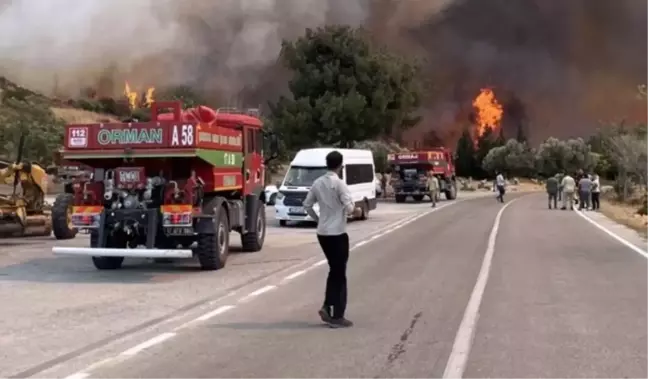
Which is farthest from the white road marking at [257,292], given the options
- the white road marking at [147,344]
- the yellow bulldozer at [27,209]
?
the yellow bulldozer at [27,209]

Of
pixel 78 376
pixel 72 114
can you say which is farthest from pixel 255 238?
pixel 72 114

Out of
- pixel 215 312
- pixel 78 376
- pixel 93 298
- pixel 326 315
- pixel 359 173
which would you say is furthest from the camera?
pixel 359 173

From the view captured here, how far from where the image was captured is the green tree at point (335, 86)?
48.2 metres

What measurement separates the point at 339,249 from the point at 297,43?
41277mm

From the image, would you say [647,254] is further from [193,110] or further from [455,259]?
[193,110]

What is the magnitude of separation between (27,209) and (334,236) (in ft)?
48.8

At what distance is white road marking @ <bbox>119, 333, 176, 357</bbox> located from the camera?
814cm

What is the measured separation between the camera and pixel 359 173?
30.2m

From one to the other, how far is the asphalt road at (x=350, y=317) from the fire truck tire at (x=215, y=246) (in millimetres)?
380

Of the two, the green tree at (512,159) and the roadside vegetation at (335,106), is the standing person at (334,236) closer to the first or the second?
the roadside vegetation at (335,106)

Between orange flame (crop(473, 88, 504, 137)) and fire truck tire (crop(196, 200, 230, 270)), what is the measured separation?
73.8 metres

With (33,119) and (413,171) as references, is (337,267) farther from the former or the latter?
(33,119)

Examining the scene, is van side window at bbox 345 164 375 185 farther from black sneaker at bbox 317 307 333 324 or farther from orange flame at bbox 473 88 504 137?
orange flame at bbox 473 88 504 137

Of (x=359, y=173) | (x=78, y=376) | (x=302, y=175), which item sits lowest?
(x=78, y=376)
